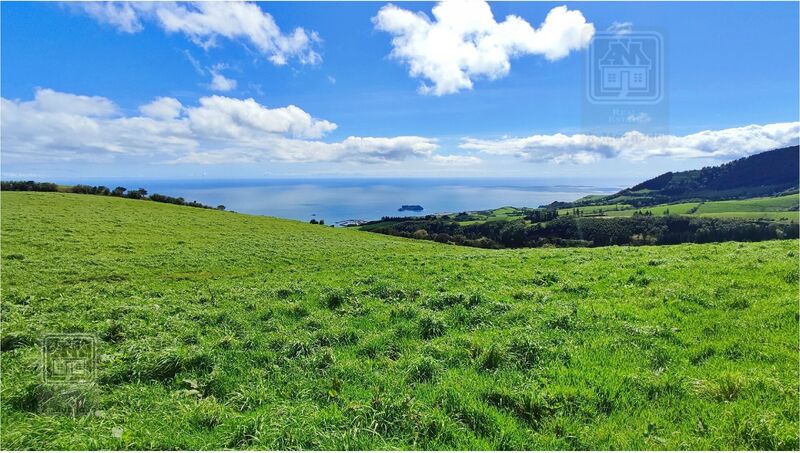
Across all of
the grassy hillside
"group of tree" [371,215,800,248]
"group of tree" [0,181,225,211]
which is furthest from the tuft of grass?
"group of tree" [371,215,800,248]

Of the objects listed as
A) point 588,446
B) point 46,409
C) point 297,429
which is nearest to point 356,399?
point 297,429

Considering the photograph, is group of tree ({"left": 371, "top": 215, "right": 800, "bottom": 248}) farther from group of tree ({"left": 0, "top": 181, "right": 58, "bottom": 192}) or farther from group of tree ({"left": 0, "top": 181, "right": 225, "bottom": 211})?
group of tree ({"left": 0, "top": 181, "right": 58, "bottom": 192})

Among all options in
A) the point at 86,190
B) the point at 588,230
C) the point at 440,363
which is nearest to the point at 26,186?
the point at 86,190

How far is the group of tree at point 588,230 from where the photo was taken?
99.6 meters

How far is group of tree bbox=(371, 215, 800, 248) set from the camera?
99.6 meters

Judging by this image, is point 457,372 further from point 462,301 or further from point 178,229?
point 178,229

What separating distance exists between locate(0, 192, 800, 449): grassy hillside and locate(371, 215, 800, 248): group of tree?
80.2 metres

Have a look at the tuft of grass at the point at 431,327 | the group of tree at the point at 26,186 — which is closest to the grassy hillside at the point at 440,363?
the tuft of grass at the point at 431,327

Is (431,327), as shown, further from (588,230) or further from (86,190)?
(588,230)

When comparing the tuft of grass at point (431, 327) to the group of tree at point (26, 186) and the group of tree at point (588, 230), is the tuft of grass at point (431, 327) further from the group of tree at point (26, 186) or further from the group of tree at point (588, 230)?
the group of tree at point (588, 230)

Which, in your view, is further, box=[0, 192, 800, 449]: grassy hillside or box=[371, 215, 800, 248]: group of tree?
box=[371, 215, 800, 248]: group of tree

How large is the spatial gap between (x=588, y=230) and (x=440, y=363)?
129 meters

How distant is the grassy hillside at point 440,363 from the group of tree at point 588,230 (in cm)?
8019

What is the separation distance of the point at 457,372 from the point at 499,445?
1930 millimetres
